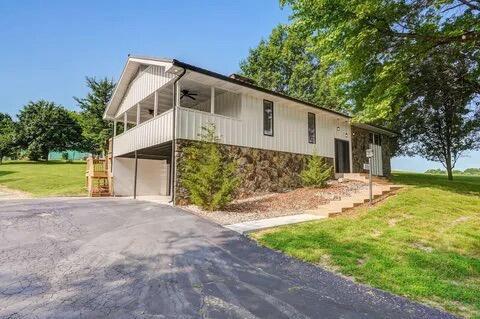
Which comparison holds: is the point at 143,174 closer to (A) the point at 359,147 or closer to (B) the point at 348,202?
(B) the point at 348,202

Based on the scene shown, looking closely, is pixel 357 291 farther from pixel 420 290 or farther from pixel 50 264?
pixel 50 264

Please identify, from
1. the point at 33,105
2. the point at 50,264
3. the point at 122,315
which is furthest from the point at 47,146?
the point at 122,315

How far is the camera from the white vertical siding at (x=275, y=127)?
1240 centimetres

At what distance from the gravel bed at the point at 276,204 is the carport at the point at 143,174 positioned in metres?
7.63

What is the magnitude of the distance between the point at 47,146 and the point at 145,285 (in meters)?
42.8

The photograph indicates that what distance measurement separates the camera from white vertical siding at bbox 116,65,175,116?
14234 millimetres

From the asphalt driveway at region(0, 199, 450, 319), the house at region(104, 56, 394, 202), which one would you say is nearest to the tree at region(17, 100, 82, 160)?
the house at region(104, 56, 394, 202)

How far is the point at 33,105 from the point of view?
140ft

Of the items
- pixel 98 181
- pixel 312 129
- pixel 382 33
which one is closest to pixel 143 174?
pixel 98 181

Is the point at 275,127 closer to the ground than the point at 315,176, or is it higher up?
higher up

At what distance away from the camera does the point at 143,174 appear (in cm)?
1848

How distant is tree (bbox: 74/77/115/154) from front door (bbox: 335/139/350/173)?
22195mm

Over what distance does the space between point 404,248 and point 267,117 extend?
9690mm

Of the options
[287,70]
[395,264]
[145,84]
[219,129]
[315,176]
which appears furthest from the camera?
[287,70]
